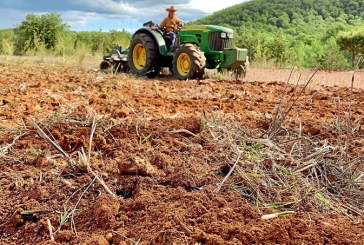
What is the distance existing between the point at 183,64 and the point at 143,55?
6.65ft

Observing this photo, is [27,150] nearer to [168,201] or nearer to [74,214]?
[74,214]

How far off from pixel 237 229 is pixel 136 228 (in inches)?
20.2

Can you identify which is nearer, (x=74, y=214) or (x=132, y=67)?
(x=74, y=214)

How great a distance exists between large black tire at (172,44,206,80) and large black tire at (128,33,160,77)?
0.95m

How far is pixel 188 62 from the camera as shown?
11875 mm

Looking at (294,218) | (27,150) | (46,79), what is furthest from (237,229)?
(46,79)

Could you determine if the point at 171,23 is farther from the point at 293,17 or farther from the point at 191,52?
the point at 293,17

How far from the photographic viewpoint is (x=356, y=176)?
3457 mm

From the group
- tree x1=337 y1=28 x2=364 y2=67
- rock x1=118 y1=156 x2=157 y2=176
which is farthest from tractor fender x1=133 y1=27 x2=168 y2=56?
tree x1=337 y1=28 x2=364 y2=67

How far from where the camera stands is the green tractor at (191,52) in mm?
11617

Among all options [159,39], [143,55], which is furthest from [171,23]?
[143,55]

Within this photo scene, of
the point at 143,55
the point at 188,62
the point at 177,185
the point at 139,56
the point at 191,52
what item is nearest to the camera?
the point at 177,185

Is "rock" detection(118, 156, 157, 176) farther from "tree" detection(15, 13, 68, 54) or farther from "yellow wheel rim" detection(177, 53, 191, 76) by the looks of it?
"tree" detection(15, 13, 68, 54)

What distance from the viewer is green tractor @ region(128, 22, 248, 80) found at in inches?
457
